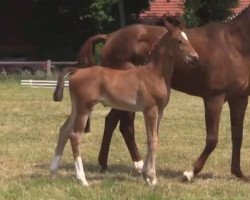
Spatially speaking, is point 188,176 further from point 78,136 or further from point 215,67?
point 78,136

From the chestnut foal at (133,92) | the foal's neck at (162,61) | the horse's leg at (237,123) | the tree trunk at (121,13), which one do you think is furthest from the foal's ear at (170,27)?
the tree trunk at (121,13)

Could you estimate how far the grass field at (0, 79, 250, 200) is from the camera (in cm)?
712

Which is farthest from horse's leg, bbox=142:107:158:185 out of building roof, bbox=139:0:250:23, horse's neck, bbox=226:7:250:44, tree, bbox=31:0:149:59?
building roof, bbox=139:0:250:23

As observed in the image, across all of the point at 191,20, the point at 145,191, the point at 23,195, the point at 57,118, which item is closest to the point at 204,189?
the point at 145,191

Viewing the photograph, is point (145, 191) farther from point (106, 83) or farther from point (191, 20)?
point (191, 20)

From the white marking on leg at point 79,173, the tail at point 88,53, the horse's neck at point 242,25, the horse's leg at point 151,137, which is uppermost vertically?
the horse's neck at point 242,25

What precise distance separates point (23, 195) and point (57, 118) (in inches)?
285

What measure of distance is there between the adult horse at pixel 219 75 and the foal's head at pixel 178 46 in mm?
639

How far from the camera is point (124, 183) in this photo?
7.66 meters

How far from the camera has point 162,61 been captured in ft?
25.3

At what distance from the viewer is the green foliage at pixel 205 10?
30.3 m

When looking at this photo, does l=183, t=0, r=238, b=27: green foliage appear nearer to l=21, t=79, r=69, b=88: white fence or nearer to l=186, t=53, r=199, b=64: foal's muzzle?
l=21, t=79, r=69, b=88: white fence

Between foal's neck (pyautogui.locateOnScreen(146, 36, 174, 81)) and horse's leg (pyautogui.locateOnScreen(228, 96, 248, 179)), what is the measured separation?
102 cm

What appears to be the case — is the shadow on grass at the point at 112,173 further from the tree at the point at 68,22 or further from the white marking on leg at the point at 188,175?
the tree at the point at 68,22
